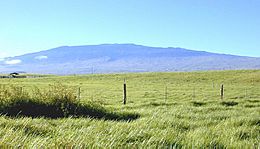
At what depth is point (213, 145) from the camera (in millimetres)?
6586

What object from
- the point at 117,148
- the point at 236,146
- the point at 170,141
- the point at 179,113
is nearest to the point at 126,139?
the point at 170,141

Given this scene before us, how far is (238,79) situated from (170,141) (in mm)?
83761

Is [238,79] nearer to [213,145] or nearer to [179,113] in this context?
[179,113]

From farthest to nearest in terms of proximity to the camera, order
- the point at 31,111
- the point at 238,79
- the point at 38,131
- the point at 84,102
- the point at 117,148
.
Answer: the point at 238,79
the point at 84,102
the point at 31,111
the point at 38,131
the point at 117,148

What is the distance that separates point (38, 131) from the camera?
8367 millimetres

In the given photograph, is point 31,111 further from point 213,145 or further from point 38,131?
point 213,145

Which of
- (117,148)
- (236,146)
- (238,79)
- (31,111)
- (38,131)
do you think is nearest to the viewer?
(117,148)

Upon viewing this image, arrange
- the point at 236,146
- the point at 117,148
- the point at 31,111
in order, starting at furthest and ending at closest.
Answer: the point at 31,111 < the point at 236,146 < the point at 117,148

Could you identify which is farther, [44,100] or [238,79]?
[238,79]

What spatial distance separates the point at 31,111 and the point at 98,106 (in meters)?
2.59

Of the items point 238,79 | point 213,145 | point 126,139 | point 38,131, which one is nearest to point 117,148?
point 126,139

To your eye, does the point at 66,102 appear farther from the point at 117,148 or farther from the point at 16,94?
the point at 117,148

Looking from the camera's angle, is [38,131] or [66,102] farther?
[66,102]

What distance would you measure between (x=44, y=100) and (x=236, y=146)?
402 inches
